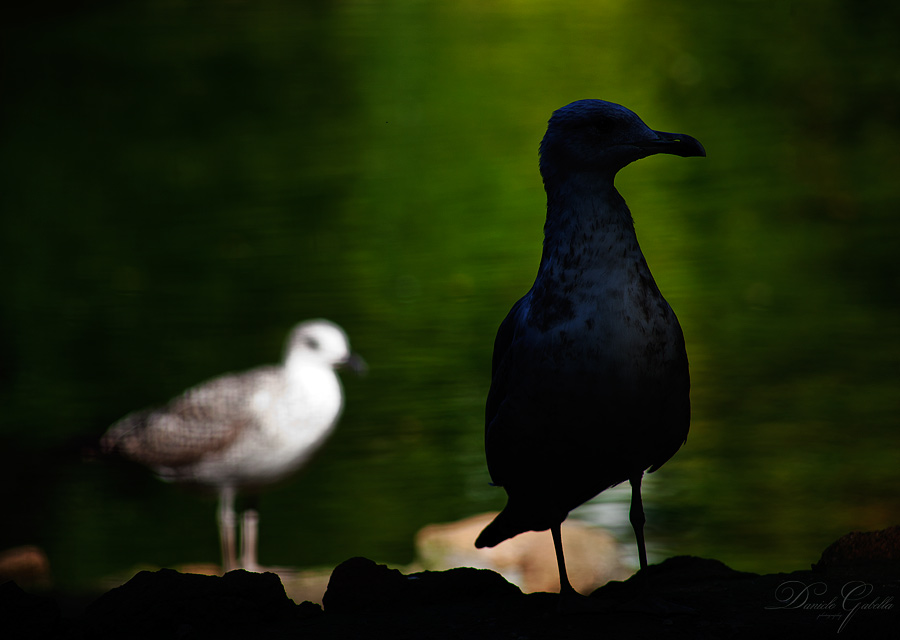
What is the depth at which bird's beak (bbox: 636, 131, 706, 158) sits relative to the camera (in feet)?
8.93

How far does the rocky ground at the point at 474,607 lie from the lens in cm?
275

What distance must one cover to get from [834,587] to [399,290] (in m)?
5.12

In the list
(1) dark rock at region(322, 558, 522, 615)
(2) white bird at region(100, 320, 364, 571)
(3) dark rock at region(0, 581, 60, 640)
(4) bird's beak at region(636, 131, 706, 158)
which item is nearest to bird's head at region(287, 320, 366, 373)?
(2) white bird at region(100, 320, 364, 571)

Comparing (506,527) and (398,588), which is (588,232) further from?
(398,588)

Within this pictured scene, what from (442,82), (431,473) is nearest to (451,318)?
(431,473)

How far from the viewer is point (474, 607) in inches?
121

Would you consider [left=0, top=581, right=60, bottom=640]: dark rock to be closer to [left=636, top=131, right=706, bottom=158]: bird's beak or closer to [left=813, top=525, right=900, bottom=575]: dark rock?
[left=636, top=131, right=706, bottom=158]: bird's beak

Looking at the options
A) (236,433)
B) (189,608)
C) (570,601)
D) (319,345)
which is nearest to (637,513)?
(570,601)

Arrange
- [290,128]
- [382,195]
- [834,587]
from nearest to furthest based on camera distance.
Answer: [834,587]
[382,195]
[290,128]

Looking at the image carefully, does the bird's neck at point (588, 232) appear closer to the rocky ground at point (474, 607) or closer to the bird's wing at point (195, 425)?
the rocky ground at point (474, 607)

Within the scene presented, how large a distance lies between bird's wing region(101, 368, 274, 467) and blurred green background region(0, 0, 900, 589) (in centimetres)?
60

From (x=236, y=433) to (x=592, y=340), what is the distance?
3337mm

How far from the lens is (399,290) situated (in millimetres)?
7793

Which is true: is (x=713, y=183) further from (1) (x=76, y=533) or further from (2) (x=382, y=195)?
(1) (x=76, y=533)
